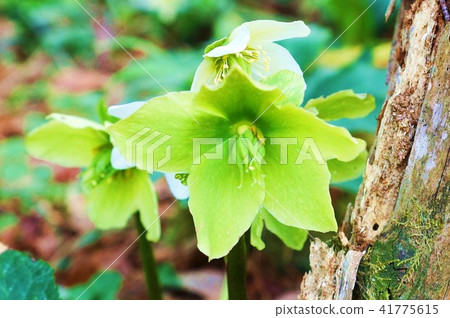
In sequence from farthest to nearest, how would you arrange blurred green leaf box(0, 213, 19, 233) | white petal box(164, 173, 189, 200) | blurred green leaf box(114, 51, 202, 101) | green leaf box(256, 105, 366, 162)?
blurred green leaf box(114, 51, 202, 101)
blurred green leaf box(0, 213, 19, 233)
white petal box(164, 173, 189, 200)
green leaf box(256, 105, 366, 162)

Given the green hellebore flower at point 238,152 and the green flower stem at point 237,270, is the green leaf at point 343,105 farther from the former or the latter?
the green flower stem at point 237,270

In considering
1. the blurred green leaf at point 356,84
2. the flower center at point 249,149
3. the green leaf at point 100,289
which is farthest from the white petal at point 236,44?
the green leaf at point 100,289

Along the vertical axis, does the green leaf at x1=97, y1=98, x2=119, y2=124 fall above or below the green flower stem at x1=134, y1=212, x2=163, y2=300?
above

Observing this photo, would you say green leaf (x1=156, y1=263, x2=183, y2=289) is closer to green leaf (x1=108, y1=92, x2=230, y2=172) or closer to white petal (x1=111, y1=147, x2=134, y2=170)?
white petal (x1=111, y1=147, x2=134, y2=170)

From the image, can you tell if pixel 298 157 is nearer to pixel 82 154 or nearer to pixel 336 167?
pixel 336 167

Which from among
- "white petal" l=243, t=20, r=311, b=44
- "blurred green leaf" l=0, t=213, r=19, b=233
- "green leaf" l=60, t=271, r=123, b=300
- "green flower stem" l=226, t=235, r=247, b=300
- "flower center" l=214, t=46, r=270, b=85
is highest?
"white petal" l=243, t=20, r=311, b=44

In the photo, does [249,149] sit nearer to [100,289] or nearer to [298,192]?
[298,192]

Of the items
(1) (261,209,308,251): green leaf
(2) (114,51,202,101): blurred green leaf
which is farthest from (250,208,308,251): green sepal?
(2) (114,51,202,101): blurred green leaf
